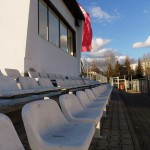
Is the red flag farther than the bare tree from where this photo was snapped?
No

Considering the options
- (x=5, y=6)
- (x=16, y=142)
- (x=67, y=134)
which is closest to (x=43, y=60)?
(x=5, y=6)

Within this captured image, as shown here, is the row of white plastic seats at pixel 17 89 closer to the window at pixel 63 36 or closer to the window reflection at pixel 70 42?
the window at pixel 63 36

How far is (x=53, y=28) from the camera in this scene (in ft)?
43.5

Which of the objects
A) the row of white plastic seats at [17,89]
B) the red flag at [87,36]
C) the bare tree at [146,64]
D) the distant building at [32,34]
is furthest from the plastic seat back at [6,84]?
the bare tree at [146,64]

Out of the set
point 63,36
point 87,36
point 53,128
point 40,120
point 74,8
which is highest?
point 74,8

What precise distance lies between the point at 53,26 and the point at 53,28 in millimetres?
87

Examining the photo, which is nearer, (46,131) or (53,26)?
(46,131)

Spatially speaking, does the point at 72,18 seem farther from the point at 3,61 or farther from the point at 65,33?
the point at 3,61

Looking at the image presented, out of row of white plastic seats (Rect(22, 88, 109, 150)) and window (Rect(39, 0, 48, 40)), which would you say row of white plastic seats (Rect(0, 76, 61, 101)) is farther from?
window (Rect(39, 0, 48, 40))

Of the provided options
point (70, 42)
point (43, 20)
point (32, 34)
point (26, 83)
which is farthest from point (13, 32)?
point (70, 42)

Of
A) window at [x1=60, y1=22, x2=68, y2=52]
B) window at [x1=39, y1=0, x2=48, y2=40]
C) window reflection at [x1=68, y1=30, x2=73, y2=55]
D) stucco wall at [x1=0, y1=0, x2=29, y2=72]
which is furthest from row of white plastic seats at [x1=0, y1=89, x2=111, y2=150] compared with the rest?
window reflection at [x1=68, y1=30, x2=73, y2=55]

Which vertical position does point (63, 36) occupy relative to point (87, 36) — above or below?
below

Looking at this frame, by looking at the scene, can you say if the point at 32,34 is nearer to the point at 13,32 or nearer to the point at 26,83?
the point at 13,32

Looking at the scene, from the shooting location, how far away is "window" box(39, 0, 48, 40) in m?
10.9
